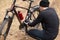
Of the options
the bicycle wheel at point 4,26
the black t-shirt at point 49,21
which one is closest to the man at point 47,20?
the black t-shirt at point 49,21

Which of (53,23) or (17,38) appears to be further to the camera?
(17,38)

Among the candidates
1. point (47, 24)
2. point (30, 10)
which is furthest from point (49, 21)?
point (30, 10)

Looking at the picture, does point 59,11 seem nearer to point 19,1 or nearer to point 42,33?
point 19,1

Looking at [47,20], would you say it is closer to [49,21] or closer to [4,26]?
[49,21]

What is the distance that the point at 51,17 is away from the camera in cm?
536

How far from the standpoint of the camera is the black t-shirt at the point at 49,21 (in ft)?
17.4

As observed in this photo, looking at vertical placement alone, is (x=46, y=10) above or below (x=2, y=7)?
above

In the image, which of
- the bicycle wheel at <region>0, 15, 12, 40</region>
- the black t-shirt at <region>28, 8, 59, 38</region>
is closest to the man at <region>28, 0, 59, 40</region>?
the black t-shirt at <region>28, 8, 59, 38</region>

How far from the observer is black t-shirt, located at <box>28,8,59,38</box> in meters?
5.30

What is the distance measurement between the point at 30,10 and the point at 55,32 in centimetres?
97

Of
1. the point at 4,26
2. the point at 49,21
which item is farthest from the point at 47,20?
the point at 4,26

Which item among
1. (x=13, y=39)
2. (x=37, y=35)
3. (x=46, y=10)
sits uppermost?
(x=46, y=10)

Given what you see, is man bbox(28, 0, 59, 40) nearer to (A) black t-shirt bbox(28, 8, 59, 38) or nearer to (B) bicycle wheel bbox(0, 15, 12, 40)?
(A) black t-shirt bbox(28, 8, 59, 38)

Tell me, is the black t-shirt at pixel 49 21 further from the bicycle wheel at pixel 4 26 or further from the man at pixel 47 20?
the bicycle wheel at pixel 4 26
